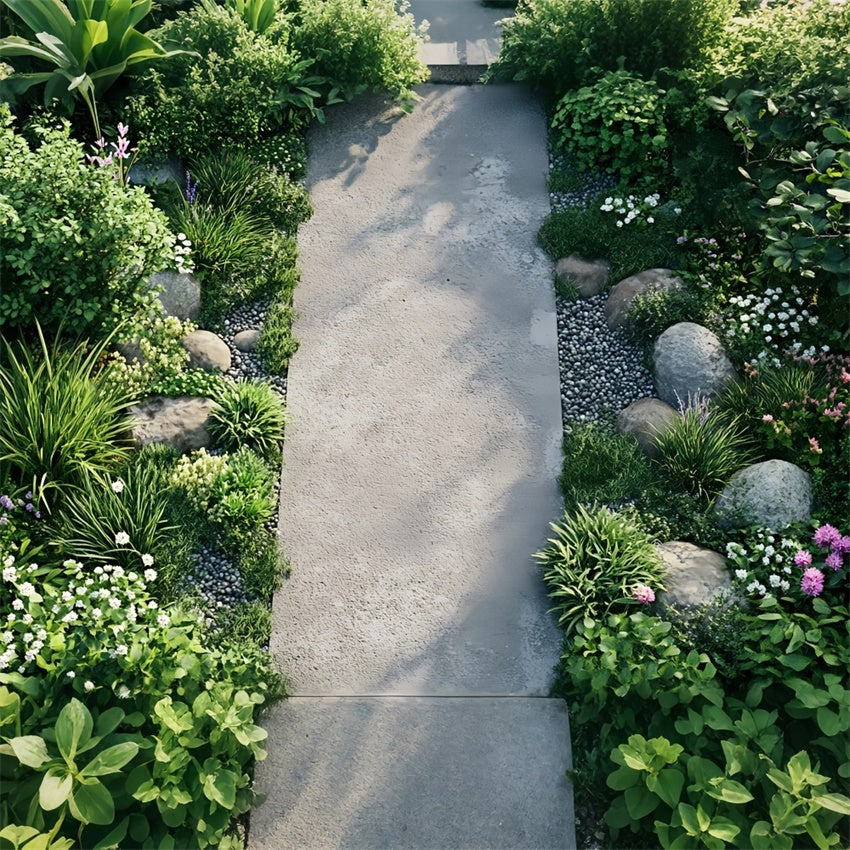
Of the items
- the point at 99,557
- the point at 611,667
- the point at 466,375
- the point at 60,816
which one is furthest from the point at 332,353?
the point at 60,816

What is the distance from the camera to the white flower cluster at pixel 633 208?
6316 mm

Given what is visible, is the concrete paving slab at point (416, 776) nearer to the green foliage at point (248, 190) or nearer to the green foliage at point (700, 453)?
the green foliage at point (700, 453)

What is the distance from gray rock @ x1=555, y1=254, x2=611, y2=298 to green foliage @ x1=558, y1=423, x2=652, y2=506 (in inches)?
45.1

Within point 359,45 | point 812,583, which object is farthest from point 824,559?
point 359,45

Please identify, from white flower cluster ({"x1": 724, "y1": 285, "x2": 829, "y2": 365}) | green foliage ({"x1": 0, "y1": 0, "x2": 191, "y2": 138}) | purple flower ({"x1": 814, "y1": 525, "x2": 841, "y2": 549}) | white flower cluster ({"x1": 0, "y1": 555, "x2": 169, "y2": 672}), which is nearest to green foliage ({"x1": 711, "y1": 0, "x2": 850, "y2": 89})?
white flower cluster ({"x1": 724, "y1": 285, "x2": 829, "y2": 365})

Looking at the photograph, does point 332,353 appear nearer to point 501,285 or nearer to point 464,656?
point 501,285

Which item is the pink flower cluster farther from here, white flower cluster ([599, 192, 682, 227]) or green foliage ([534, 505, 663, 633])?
white flower cluster ([599, 192, 682, 227])

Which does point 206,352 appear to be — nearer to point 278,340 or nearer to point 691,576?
point 278,340

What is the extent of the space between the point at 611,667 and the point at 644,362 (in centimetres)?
213

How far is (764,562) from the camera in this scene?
471 cm

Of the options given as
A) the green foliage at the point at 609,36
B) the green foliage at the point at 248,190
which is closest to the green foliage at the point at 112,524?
the green foliage at the point at 248,190

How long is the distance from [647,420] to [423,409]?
51.9 inches

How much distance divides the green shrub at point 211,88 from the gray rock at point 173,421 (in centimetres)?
197

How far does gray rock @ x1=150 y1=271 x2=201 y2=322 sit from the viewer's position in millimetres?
5934
